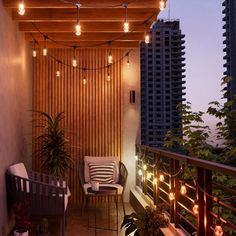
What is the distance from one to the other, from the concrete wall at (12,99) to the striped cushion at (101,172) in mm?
1206

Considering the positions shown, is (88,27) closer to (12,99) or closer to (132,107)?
(12,99)

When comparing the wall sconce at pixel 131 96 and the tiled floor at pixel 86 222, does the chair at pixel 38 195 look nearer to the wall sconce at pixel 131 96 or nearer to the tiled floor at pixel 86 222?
the tiled floor at pixel 86 222

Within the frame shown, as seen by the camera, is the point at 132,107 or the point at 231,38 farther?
the point at 231,38

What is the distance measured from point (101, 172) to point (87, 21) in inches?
105

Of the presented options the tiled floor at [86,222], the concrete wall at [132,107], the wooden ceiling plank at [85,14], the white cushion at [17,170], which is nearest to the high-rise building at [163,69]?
the concrete wall at [132,107]

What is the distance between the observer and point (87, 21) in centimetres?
605

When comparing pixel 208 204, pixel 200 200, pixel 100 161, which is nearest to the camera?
pixel 208 204

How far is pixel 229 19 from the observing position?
19828 mm

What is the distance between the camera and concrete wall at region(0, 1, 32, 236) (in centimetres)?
498

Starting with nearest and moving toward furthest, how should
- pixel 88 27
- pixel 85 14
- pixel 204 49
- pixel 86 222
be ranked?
pixel 85 14, pixel 86 222, pixel 88 27, pixel 204 49

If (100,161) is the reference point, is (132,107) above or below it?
above

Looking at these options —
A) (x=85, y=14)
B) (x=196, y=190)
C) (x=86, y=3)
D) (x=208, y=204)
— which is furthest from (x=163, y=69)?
(x=208, y=204)

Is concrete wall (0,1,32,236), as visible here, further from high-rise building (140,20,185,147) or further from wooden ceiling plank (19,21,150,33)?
high-rise building (140,20,185,147)

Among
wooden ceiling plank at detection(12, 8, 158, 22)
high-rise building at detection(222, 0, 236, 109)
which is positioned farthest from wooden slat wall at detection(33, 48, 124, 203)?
high-rise building at detection(222, 0, 236, 109)
